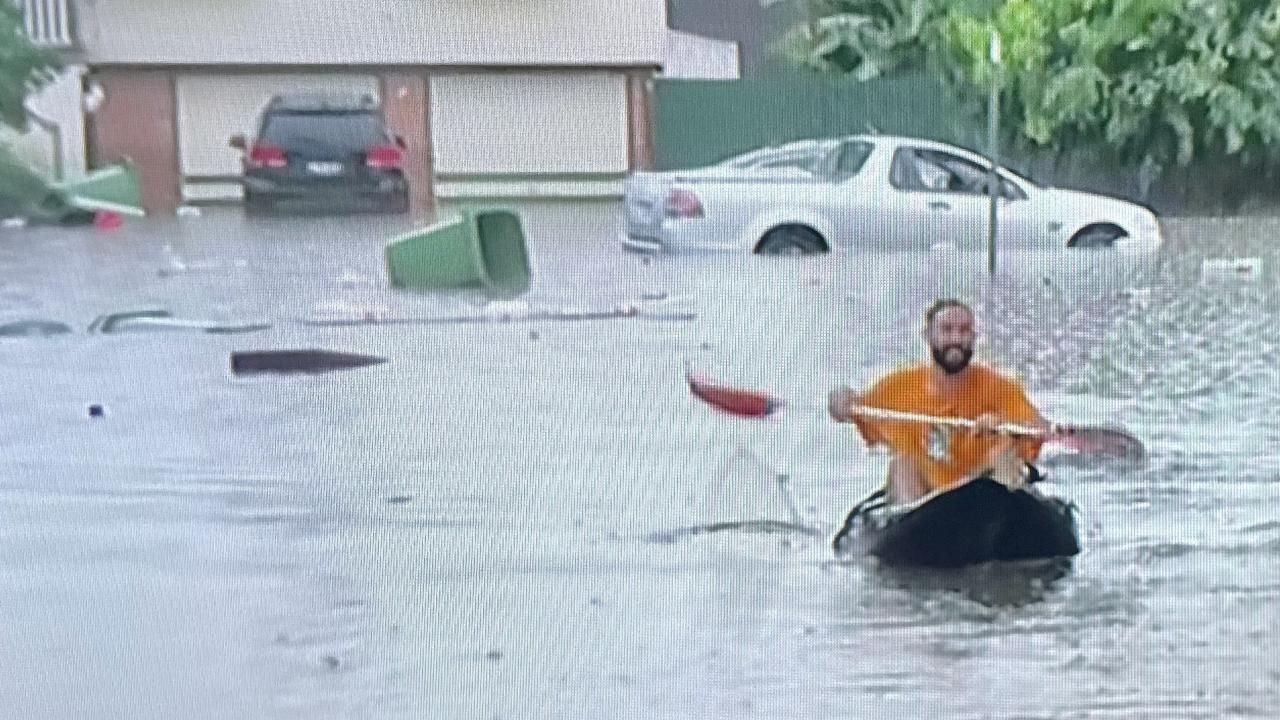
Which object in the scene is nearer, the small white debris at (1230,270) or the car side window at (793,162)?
the car side window at (793,162)

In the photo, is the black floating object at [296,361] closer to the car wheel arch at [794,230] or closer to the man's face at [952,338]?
the car wheel arch at [794,230]

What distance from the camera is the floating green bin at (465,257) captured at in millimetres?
10242

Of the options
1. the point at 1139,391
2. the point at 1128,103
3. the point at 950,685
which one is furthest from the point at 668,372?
the point at 950,685

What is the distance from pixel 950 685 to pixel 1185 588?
102 centimetres

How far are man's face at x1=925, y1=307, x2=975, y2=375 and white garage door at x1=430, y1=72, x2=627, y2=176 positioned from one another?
4.00 meters

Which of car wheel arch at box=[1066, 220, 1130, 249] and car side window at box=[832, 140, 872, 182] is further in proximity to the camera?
car wheel arch at box=[1066, 220, 1130, 249]

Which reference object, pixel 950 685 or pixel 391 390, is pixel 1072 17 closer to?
pixel 391 390

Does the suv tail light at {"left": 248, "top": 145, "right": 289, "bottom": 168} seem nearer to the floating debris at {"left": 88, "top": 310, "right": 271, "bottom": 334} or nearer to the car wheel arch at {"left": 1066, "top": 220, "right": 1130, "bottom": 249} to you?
the floating debris at {"left": 88, "top": 310, "right": 271, "bottom": 334}

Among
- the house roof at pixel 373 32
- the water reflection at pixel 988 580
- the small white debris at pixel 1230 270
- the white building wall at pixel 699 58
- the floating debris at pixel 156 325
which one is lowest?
the small white debris at pixel 1230 270

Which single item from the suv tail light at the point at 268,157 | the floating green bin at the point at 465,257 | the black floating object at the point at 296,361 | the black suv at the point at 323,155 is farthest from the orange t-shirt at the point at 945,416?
the floating green bin at the point at 465,257

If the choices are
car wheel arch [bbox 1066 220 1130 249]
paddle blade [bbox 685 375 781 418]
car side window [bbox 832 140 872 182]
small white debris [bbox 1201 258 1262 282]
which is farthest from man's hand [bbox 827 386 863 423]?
small white debris [bbox 1201 258 1262 282]

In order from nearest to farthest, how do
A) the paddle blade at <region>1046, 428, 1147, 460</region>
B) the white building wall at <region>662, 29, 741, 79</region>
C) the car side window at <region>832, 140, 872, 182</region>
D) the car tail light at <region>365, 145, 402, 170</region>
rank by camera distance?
the paddle blade at <region>1046, 428, 1147, 460</region> → the white building wall at <region>662, 29, 741, 79</region> → the car tail light at <region>365, 145, 402, 170</region> → the car side window at <region>832, 140, 872, 182</region>

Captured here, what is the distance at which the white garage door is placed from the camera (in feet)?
29.6

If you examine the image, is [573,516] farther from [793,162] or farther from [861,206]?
[861,206]
